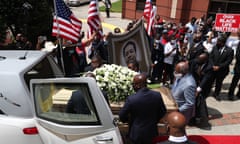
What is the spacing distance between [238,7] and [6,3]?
13423mm

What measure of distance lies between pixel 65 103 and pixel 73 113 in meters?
0.19

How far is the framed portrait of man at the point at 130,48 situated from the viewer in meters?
6.34

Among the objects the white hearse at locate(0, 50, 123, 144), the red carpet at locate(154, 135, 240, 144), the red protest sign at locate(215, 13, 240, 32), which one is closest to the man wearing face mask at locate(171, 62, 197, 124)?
the red carpet at locate(154, 135, 240, 144)

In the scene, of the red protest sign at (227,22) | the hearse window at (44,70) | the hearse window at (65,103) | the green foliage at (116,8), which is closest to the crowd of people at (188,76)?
the red protest sign at (227,22)

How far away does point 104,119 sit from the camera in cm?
322

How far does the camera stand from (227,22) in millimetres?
9805

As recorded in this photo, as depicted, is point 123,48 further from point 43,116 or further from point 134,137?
point 43,116

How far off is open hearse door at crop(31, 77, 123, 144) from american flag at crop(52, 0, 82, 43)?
116 inches

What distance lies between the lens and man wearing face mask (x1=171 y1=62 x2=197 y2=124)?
4.84 m

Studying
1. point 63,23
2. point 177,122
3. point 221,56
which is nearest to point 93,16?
point 63,23

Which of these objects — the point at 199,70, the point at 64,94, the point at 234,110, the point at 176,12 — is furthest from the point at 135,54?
the point at 176,12

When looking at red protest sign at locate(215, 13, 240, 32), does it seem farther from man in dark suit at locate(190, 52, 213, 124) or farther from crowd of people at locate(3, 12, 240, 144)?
man in dark suit at locate(190, 52, 213, 124)

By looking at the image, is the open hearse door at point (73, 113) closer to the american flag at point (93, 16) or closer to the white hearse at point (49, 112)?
the white hearse at point (49, 112)

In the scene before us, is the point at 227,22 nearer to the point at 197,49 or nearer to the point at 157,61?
the point at 157,61
